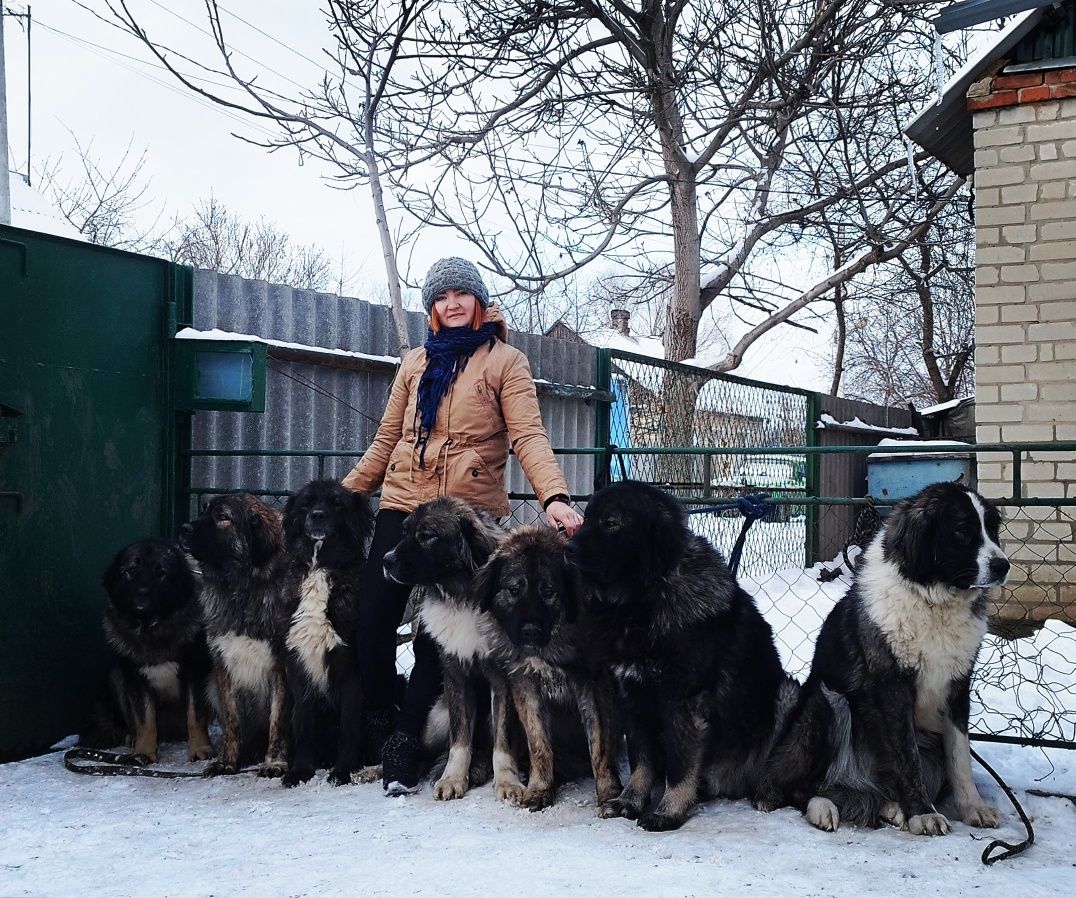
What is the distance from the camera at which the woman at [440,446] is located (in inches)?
171

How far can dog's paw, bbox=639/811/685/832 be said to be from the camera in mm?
3639

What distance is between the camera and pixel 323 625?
14.5 feet

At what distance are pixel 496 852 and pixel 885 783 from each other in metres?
1.46

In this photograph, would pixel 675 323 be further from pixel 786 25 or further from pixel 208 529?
pixel 208 529

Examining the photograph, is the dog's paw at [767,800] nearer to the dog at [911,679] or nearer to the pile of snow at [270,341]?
the dog at [911,679]

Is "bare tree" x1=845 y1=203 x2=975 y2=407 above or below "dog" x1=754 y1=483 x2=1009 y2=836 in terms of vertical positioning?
above

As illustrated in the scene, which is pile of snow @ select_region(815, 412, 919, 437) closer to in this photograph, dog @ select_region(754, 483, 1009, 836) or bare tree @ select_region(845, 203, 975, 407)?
bare tree @ select_region(845, 203, 975, 407)

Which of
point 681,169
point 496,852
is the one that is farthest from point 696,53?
point 496,852

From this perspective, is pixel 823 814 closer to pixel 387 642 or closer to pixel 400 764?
pixel 400 764

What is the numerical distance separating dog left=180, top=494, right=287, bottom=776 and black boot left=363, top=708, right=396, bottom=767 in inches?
15.4

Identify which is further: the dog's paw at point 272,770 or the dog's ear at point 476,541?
the dog's paw at point 272,770

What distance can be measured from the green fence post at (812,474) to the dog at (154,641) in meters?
7.51

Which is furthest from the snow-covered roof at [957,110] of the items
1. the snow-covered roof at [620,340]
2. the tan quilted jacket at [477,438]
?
the snow-covered roof at [620,340]

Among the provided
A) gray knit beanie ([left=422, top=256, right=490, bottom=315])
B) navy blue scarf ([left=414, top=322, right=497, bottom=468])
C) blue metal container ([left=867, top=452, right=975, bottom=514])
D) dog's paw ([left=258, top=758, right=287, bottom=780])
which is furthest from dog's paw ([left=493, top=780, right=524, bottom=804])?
blue metal container ([left=867, top=452, right=975, bottom=514])
